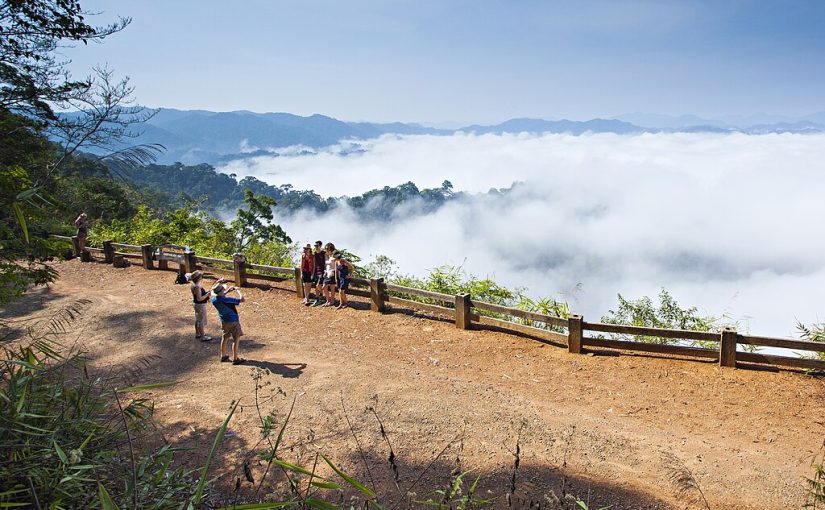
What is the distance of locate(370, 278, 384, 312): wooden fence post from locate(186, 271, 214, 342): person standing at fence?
3627 millimetres

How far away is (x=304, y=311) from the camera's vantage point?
1211cm

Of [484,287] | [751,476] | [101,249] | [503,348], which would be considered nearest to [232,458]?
[503,348]

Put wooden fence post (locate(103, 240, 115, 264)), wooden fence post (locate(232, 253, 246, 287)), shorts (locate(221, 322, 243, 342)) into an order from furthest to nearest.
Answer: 1. wooden fence post (locate(103, 240, 115, 264))
2. wooden fence post (locate(232, 253, 246, 287))
3. shorts (locate(221, 322, 243, 342))

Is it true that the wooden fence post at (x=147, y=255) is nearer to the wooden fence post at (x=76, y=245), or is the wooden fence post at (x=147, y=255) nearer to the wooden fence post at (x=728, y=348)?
the wooden fence post at (x=76, y=245)

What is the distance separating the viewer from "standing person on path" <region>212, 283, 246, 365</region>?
847 centimetres

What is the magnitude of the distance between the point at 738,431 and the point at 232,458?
6591 millimetres

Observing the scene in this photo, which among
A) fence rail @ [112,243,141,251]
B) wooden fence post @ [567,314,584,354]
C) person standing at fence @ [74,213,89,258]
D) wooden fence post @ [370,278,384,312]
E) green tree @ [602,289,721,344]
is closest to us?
wooden fence post @ [567,314,584,354]

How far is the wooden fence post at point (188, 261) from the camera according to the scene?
49.4 feet

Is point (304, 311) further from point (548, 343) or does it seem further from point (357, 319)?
point (548, 343)

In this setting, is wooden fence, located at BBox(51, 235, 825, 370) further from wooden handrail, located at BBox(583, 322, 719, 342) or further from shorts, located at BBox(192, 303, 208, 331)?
shorts, located at BBox(192, 303, 208, 331)

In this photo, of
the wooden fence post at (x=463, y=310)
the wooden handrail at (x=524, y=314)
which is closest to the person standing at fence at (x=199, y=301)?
the wooden fence post at (x=463, y=310)

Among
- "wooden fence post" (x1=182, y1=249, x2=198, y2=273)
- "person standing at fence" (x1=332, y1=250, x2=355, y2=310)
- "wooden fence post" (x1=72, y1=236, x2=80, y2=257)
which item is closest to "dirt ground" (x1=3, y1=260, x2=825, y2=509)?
"person standing at fence" (x1=332, y1=250, x2=355, y2=310)

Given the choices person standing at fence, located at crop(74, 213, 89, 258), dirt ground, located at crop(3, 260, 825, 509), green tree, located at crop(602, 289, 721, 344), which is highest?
person standing at fence, located at crop(74, 213, 89, 258)

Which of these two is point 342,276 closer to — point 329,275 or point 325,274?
point 329,275
